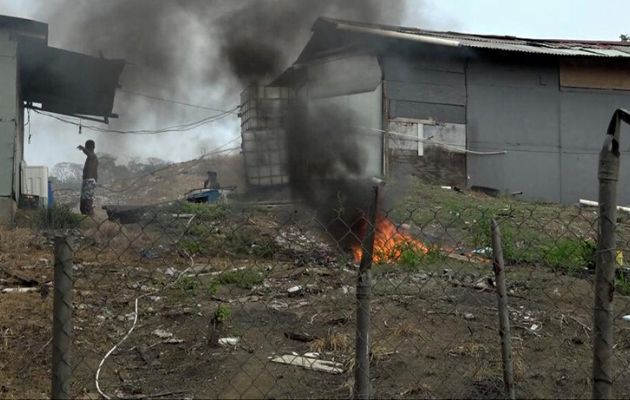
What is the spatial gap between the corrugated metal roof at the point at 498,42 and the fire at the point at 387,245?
7206mm

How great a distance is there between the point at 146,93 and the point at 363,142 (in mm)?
4787

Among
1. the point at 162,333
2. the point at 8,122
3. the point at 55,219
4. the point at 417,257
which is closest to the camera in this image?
the point at 162,333

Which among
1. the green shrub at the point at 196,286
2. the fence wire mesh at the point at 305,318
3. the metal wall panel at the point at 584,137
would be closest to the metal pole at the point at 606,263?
the fence wire mesh at the point at 305,318

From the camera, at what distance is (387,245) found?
639cm

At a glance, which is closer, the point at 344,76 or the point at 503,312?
the point at 503,312

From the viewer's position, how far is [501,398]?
3764 millimetres

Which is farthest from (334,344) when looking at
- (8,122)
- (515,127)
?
(515,127)

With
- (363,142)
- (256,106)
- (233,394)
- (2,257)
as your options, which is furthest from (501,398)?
(256,106)

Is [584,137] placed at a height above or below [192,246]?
above

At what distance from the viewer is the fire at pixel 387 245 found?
→ 5.72 m

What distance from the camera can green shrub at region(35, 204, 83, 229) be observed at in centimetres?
1108

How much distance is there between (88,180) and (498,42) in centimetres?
979

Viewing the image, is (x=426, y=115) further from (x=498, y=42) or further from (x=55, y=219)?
(x=55, y=219)

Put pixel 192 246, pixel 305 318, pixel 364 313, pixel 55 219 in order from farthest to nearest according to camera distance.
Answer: pixel 55 219 < pixel 192 246 < pixel 305 318 < pixel 364 313
